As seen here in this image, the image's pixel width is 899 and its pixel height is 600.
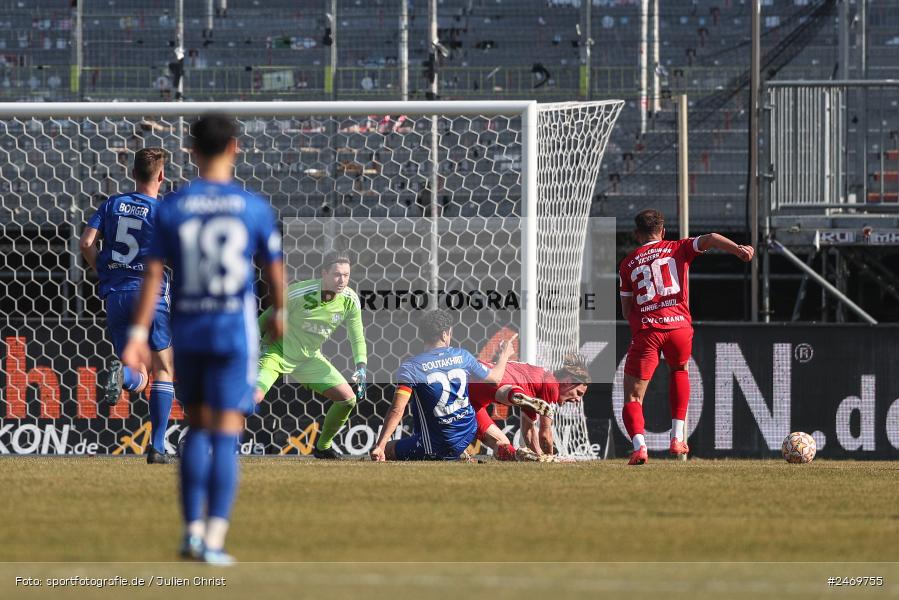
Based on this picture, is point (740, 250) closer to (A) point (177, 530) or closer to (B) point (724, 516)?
(B) point (724, 516)

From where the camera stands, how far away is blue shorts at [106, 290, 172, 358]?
8.74m

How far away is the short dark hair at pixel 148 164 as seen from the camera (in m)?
8.57

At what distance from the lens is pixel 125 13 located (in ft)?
65.9

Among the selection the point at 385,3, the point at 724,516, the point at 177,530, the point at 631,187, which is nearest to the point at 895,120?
the point at 631,187

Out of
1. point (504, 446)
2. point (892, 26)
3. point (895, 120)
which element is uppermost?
point (892, 26)

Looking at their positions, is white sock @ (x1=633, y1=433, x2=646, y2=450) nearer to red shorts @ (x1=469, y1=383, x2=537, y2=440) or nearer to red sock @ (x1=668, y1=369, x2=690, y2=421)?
red sock @ (x1=668, y1=369, x2=690, y2=421)

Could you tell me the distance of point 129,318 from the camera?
884 centimetres

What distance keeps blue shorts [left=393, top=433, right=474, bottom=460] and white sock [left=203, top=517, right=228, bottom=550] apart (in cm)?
512

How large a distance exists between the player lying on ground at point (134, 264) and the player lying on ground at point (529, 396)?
231 centimetres

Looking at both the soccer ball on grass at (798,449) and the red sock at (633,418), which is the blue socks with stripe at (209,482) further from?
the soccer ball on grass at (798,449)

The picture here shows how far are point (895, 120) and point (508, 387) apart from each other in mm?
10714

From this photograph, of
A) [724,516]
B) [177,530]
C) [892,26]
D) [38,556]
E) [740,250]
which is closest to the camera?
[38,556]

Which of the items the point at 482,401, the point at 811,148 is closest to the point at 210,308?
the point at 482,401

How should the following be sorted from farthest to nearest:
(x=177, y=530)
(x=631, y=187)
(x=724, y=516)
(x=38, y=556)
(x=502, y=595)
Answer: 1. (x=631, y=187)
2. (x=724, y=516)
3. (x=177, y=530)
4. (x=38, y=556)
5. (x=502, y=595)
